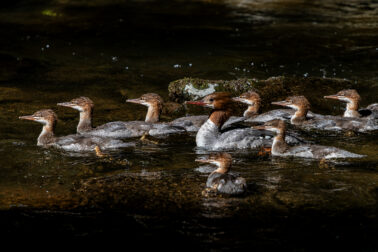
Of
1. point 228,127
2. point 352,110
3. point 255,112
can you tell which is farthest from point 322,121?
point 228,127

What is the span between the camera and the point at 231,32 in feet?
61.3

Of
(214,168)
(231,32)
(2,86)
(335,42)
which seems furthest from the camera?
(231,32)

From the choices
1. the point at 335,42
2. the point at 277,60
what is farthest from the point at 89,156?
the point at 335,42

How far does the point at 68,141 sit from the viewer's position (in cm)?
983

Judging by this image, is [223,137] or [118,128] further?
[118,128]

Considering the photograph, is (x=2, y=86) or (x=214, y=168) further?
(x=2, y=86)

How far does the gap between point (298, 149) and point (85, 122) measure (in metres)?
3.77

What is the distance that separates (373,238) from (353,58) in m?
10.0

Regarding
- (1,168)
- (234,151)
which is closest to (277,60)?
(234,151)

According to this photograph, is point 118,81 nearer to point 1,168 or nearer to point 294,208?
point 1,168

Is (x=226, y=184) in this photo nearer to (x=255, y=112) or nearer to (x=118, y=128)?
(x=118, y=128)

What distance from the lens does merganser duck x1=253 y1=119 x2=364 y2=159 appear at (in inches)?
351

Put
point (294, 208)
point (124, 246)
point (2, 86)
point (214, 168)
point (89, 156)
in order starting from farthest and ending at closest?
point (2, 86) → point (89, 156) → point (214, 168) → point (294, 208) → point (124, 246)

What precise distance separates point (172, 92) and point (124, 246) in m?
6.70
